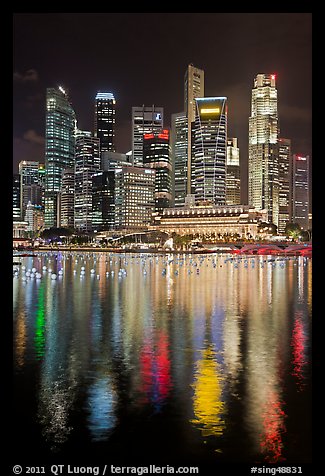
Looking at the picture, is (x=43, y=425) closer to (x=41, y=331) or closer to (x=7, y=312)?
(x=7, y=312)

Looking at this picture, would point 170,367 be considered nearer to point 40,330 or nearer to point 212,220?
point 40,330

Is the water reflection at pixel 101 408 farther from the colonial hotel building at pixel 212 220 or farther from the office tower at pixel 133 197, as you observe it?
the office tower at pixel 133 197

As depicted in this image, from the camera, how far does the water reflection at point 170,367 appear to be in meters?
9.31

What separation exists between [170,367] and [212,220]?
163 m

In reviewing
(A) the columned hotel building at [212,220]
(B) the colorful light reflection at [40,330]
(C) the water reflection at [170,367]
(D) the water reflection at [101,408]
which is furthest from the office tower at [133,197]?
(D) the water reflection at [101,408]

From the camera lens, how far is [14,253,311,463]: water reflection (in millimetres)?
9312

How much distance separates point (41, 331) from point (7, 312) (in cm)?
1196

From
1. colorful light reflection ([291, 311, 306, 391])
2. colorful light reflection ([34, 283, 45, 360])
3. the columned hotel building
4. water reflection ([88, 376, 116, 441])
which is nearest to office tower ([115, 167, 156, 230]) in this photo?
the columned hotel building

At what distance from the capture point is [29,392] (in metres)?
11.3

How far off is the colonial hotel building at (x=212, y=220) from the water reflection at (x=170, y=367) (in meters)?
144

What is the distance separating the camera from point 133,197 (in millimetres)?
190375
